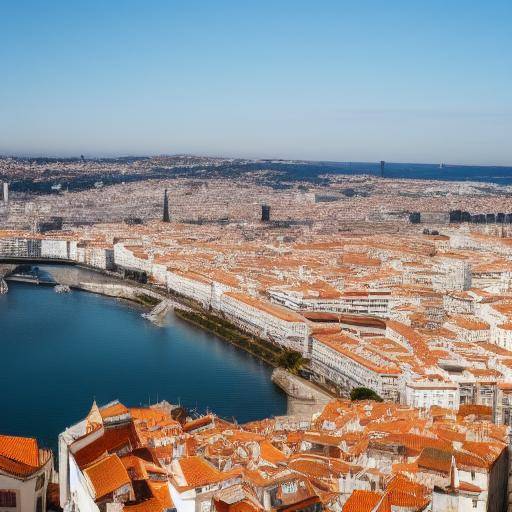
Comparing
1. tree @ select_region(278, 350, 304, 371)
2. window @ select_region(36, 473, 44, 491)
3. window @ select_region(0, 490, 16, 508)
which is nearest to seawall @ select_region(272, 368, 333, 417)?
tree @ select_region(278, 350, 304, 371)

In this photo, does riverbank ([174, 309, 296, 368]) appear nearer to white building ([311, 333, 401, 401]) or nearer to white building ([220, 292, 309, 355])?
white building ([220, 292, 309, 355])

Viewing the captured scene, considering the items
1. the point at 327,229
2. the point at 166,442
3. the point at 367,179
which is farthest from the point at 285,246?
the point at 367,179

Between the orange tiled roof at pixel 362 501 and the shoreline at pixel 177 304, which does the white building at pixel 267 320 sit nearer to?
the shoreline at pixel 177 304

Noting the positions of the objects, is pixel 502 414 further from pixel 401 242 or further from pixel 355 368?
pixel 401 242

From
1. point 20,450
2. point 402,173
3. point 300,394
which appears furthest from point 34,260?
point 402,173

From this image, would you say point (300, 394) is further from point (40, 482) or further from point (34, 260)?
point (34, 260)
